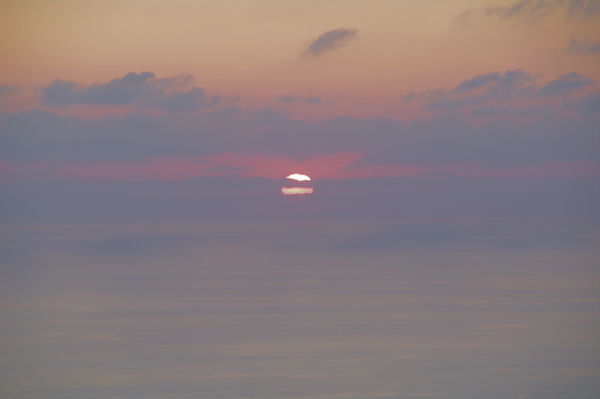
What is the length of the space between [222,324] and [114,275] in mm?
11760

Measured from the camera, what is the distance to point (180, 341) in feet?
47.9

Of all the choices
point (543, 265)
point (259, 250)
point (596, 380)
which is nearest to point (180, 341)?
point (596, 380)

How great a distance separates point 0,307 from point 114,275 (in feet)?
26.7

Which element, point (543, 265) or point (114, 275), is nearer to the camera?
point (114, 275)

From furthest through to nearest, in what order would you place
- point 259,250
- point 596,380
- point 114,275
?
point 259,250 → point 114,275 → point 596,380

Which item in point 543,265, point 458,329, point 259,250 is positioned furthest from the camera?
point 259,250

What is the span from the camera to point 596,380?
11469mm

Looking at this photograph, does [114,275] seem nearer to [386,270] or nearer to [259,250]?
[386,270]

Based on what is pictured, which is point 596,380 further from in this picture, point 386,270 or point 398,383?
point 386,270

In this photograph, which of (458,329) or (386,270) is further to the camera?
(386,270)

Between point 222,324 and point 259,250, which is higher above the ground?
point 259,250

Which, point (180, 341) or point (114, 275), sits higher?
point (114, 275)

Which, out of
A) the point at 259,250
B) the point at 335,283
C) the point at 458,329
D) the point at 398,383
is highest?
the point at 259,250

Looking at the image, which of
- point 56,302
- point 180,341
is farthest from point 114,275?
point 180,341
